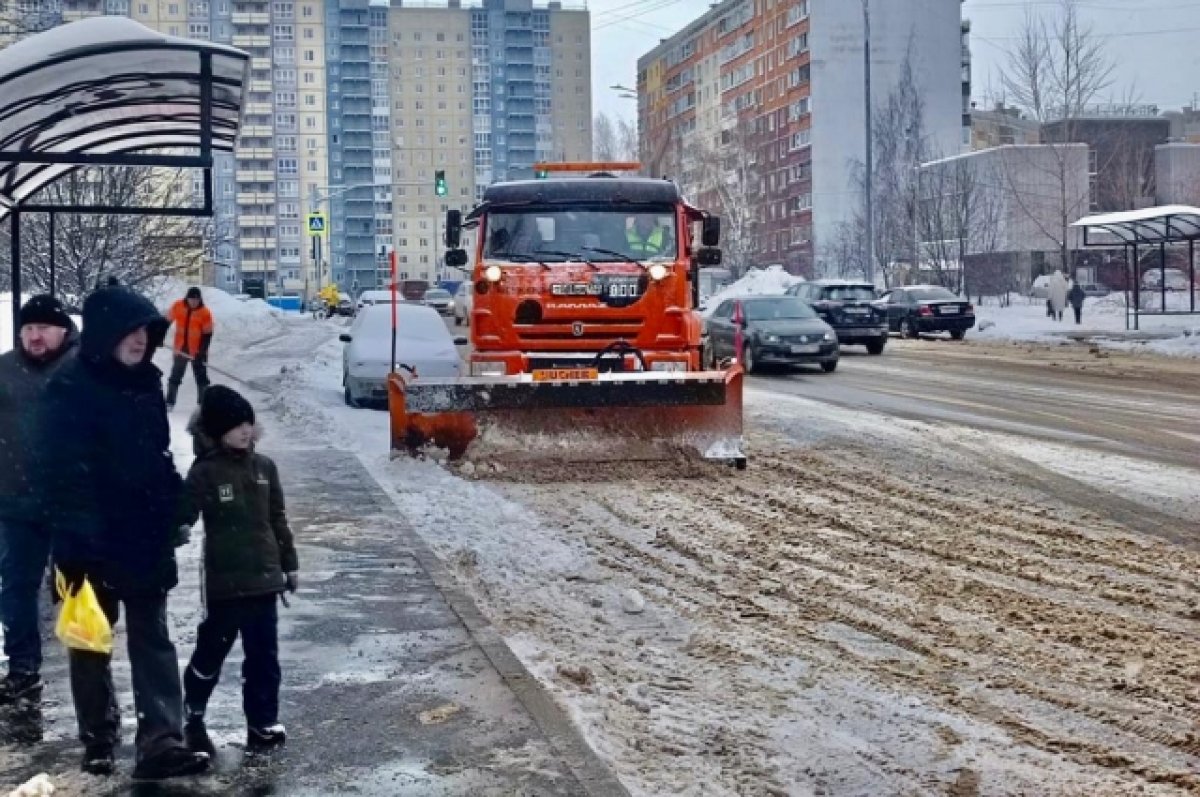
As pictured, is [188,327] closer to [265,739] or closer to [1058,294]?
[265,739]

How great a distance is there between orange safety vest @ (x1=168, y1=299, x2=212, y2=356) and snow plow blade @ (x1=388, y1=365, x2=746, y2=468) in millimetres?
7115

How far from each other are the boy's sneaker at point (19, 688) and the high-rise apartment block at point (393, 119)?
11151 centimetres

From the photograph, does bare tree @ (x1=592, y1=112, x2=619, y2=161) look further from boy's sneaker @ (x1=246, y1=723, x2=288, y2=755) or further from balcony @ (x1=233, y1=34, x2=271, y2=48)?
boy's sneaker @ (x1=246, y1=723, x2=288, y2=755)

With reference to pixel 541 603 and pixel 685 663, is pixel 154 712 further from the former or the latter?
pixel 541 603

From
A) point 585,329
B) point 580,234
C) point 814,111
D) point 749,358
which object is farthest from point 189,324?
point 814,111

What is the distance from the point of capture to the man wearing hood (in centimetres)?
637

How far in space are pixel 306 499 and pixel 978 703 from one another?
7027 mm

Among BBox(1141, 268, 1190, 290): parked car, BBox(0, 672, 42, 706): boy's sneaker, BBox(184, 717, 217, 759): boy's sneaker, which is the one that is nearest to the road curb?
BBox(184, 717, 217, 759): boy's sneaker

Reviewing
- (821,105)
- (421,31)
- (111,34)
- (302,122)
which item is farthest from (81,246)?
(421,31)

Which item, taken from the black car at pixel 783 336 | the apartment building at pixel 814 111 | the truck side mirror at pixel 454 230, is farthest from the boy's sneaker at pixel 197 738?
the apartment building at pixel 814 111

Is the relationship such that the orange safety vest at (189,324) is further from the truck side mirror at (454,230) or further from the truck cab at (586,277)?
the truck cab at (586,277)

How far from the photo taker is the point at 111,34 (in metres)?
8.30

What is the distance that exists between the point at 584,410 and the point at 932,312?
28810mm

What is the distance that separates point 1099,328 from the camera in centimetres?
4031
